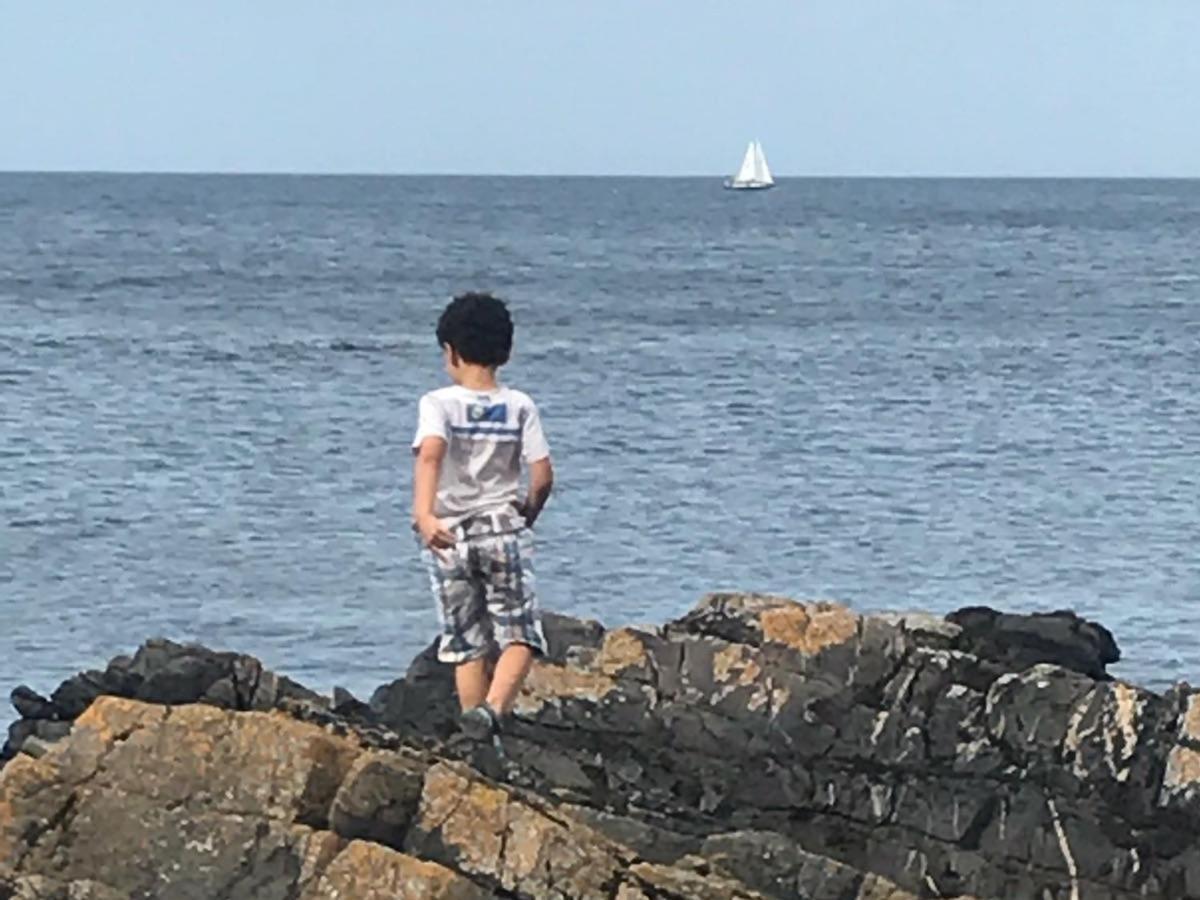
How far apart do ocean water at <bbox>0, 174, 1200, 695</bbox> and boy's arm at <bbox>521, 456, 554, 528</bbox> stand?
27.5 feet

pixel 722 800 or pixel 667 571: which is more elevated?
pixel 722 800

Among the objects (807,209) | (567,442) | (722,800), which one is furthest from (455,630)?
(807,209)

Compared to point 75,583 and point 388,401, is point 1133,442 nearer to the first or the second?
point 388,401

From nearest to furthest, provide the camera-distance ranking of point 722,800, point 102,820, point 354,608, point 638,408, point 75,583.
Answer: point 102,820 < point 722,800 < point 354,608 < point 75,583 < point 638,408

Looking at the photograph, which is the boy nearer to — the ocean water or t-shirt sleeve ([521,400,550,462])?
t-shirt sleeve ([521,400,550,462])

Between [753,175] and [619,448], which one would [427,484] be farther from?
[753,175]

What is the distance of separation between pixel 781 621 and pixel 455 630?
1.91 metres

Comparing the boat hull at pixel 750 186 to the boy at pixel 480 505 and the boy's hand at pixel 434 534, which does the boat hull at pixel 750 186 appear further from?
the boy's hand at pixel 434 534

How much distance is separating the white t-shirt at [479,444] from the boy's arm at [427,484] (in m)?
0.04

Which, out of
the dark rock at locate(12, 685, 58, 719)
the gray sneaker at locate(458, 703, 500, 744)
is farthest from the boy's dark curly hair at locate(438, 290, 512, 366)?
the dark rock at locate(12, 685, 58, 719)

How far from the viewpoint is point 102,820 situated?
827 cm

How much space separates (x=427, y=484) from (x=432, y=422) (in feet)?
0.73

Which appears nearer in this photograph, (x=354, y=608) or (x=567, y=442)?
(x=354, y=608)

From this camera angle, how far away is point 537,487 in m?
10.0
